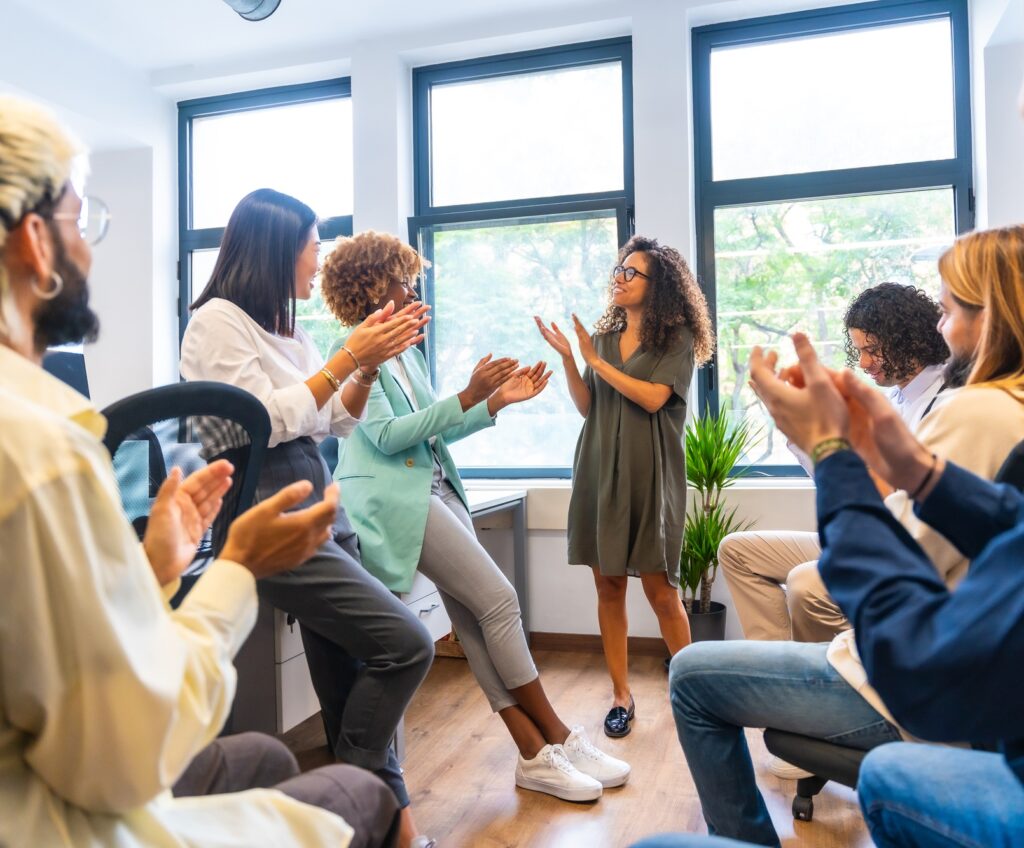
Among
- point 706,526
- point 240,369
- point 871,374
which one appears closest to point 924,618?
point 240,369

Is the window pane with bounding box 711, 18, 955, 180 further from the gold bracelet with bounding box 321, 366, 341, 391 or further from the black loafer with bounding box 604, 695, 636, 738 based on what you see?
the gold bracelet with bounding box 321, 366, 341, 391

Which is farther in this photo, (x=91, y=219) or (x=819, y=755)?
(x=819, y=755)

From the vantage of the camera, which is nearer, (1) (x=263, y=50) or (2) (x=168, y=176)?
(1) (x=263, y=50)

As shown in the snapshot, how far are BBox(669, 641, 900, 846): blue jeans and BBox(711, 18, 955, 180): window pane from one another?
2.83 m

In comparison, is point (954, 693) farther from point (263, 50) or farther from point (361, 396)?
point (263, 50)

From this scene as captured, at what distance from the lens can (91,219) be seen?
0.85 metres

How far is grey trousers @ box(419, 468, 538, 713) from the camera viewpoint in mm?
2113

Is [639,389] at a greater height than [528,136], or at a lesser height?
lesser

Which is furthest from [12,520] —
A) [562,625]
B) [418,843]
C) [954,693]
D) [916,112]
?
[916,112]

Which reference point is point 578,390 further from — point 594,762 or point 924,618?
point 924,618

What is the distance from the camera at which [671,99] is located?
11.8 feet

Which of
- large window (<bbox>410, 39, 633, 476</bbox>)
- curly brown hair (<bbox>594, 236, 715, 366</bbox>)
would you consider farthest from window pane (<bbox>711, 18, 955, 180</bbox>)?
curly brown hair (<bbox>594, 236, 715, 366</bbox>)

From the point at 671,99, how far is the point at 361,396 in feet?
7.58

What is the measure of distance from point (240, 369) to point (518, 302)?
2.42m
